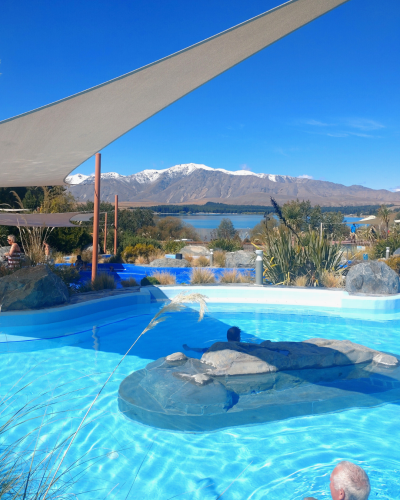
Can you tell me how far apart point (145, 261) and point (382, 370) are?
984 centimetres

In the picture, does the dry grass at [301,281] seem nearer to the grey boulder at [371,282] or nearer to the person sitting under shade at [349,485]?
the grey boulder at [371,282]

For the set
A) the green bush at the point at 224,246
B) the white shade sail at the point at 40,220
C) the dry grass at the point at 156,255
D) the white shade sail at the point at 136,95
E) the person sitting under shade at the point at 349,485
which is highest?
the white shade sail at the point at 136,95

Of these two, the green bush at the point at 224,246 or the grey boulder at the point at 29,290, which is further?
the green bush at the point at 224,246

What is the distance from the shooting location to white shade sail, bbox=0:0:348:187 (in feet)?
8.04

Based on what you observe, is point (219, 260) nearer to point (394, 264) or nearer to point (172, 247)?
point (172, 247)

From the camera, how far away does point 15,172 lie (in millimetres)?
4582

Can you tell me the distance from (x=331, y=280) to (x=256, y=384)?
4.91 m

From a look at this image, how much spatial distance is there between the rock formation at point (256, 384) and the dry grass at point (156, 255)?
9.20 meters

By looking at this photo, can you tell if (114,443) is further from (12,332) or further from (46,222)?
(46,222)

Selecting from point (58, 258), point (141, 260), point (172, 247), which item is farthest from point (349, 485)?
point (172, 247)

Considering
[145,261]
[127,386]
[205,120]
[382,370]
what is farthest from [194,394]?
[205,120]

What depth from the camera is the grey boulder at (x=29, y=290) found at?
18.9 feet

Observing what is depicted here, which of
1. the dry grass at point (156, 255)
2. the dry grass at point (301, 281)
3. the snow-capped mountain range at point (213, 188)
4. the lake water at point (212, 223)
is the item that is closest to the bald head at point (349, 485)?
the dry grass at point (301, 281)

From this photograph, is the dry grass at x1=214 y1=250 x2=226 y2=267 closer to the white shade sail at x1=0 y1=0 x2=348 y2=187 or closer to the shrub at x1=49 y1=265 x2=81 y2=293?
the shrub at x1=49 y1=265 x2=81 y2=293
